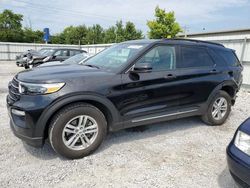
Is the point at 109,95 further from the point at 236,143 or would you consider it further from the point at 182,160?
the point at 236,143

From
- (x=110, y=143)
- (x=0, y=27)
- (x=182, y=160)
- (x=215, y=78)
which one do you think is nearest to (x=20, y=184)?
(x=110, y=143)

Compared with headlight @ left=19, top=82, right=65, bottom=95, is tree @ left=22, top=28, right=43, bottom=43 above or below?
above

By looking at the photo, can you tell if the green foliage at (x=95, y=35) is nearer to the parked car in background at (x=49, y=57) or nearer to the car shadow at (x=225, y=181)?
the parked car in background at (x=49, y=57)

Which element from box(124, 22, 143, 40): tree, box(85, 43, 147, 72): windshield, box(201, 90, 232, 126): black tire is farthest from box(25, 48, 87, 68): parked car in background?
box(124, 22, 143, 40): tree

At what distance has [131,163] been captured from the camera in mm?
3023

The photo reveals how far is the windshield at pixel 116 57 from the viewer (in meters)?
3.42

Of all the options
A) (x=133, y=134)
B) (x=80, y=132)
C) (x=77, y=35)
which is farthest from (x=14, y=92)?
(x=77, y=35)

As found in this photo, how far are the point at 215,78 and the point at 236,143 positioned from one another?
223cm

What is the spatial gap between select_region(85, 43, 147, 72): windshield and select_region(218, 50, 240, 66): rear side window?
200 centimetres

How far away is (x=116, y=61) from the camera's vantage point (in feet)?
11.8

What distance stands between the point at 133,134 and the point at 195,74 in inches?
63.1

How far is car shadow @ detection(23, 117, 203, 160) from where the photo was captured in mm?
3212

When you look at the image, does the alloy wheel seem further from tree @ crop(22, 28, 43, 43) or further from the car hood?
tree @ crop(22, 28, 43, 43)

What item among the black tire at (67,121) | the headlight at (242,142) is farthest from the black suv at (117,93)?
the headlight at (242,142)
